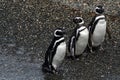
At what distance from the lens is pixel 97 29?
438 inches

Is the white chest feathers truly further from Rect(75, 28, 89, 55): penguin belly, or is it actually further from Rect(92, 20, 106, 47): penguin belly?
Rect(75, 28, 89, 55): penguin belly

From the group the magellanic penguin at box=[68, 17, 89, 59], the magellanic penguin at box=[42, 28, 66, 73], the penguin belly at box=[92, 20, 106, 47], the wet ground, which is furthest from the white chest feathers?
the magellanic penguin at box=[42, 28, 66, 73]

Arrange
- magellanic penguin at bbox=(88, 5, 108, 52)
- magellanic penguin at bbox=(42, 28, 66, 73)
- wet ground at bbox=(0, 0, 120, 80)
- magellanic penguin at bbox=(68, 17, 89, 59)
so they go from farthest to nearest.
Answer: magellanic penguin at bbox=(88, 5, 108, 52) → magellanic penguin at bbox=(68, 17, 89, 59) → wet ground at bbox=(0, 0, 120, 80) → magellanic penguin at bbox=(42, 28, 66, 73)

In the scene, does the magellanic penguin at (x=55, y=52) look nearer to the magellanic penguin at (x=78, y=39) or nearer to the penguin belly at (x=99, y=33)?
the magellanic penguin at (x=78, y=39)

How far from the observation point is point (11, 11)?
1423 cm

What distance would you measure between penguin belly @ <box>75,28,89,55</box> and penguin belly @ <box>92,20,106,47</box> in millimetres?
460

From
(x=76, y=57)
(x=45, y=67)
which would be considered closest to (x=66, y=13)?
(x=76, y=57)

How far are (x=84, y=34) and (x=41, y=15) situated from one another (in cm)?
351

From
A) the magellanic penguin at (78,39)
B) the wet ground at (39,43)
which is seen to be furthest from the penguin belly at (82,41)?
the wet ground at (39,43)

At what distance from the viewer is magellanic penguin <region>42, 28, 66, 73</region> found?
9.92m

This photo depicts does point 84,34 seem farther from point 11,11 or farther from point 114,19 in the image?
point 11,11

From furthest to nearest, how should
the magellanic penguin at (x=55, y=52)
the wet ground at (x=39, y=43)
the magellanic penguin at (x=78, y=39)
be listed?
the magellanic penguin at (x=78, y=39), the wet ground at (x=39, y=43), the magellanic penguin at (x=55, y=52)

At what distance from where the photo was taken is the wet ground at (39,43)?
1016 centimetres

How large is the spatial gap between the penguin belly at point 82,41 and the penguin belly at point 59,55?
79 cm
